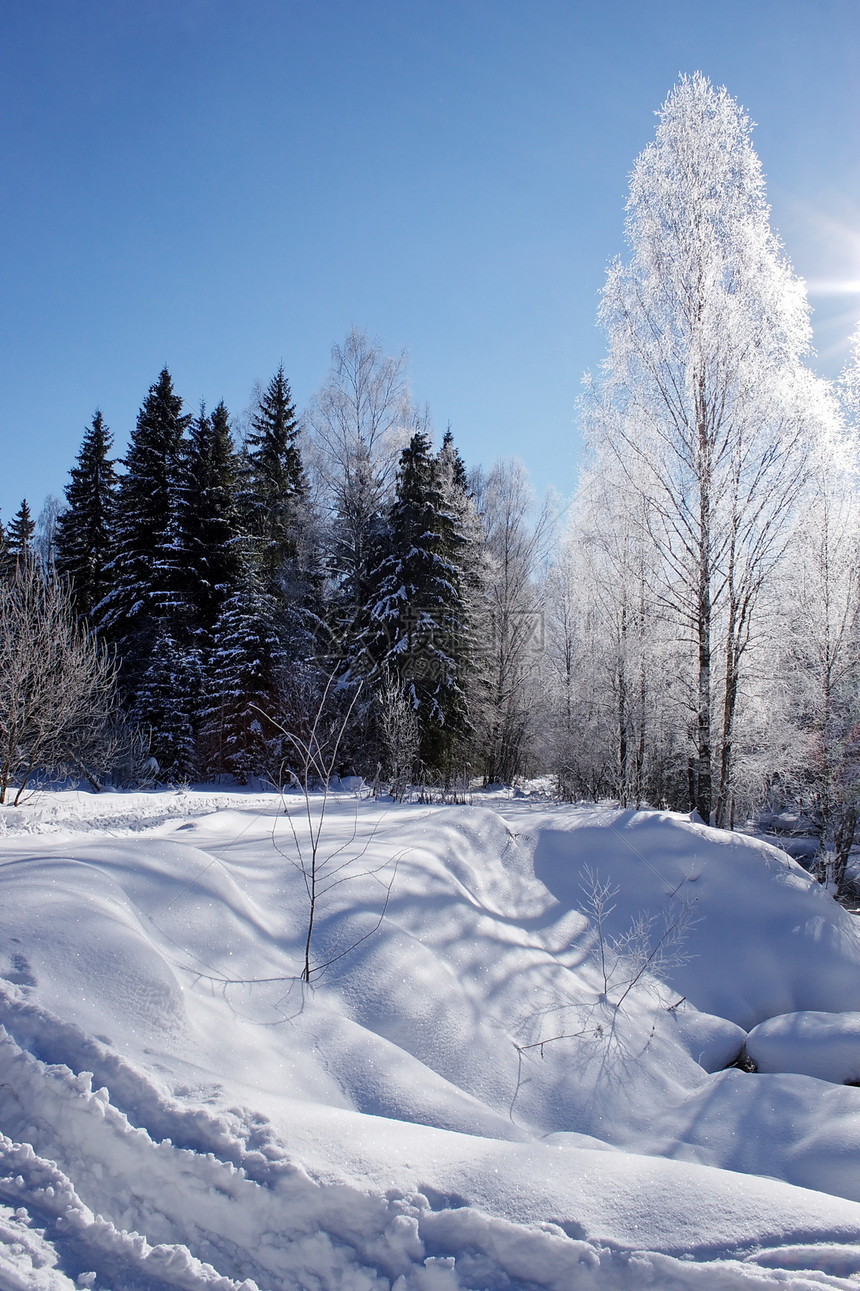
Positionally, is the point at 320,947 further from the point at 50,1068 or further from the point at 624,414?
the point at 624,414

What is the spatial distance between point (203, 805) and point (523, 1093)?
21.8 ft

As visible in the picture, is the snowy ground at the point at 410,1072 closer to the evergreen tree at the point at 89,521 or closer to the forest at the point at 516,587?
the forest at the point at 516,587

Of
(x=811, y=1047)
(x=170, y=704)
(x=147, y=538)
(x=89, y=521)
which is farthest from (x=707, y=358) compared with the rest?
(x=89, y=521)

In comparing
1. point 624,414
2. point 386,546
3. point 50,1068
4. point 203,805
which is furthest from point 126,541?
point 50,1068

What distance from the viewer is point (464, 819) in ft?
22.0

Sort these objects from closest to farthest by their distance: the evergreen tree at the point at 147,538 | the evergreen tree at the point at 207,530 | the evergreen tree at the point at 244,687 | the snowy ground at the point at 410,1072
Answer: the snowy ground at the point at 410,1072
the evergreen tree at the point at 244,687
the evergreen tree at the point at 147,538
the evergreen tree at the point at 207,530

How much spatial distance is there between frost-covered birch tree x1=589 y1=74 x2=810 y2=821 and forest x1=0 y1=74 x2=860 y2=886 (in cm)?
4

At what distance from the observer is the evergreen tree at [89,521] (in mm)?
21094

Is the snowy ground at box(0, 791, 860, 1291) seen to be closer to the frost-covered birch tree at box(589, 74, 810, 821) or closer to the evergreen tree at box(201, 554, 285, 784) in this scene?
the frost-covered birch tree at box(589, 74, 810, 821)

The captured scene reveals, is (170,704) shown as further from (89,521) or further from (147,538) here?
(89,521)

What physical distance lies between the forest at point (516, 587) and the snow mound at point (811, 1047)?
3747mm

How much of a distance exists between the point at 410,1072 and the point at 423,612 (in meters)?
12.8

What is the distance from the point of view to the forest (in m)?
8.23

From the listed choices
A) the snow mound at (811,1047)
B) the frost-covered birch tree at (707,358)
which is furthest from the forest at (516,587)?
the snow mound at (811,1047)
